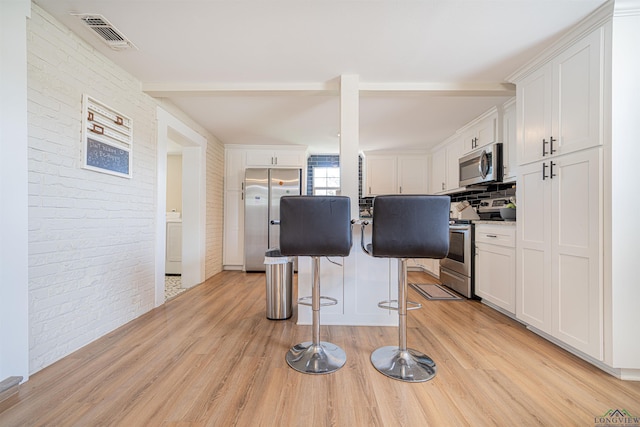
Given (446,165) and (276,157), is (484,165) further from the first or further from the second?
(276,157)

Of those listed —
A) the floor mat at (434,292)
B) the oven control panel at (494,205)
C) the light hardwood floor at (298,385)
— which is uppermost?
the oven control panel at (494,205)

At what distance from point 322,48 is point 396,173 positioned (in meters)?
3.45

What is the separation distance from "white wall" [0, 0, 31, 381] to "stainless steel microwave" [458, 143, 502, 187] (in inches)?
162

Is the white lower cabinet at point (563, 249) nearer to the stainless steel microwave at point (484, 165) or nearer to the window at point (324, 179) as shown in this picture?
the stainless steel microwave at point (484, 165)

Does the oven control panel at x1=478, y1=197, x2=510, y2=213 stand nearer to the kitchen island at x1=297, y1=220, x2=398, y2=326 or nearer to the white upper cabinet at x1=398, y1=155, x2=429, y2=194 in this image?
the white upper cabinet at x1=398, y1=155, x2=429, y2=194

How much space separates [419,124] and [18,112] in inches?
152

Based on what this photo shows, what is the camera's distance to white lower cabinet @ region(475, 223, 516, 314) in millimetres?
2418

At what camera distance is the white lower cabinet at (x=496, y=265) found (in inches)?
95.2

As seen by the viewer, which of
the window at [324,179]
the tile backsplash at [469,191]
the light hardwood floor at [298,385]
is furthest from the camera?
the window at [324,179]

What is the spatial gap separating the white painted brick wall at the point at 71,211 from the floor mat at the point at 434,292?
126 inches

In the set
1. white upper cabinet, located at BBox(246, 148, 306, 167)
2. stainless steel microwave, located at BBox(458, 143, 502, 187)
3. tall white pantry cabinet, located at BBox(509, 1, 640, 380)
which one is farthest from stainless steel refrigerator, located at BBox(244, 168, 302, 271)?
tall white pantry cabinet, located at BBox(509, 1, 640, 380)

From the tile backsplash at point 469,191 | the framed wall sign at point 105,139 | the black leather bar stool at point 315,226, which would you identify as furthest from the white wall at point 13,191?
the tile backsplash at point 469,191

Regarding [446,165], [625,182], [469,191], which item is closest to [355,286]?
[625,182]

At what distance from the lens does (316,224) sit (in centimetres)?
157
